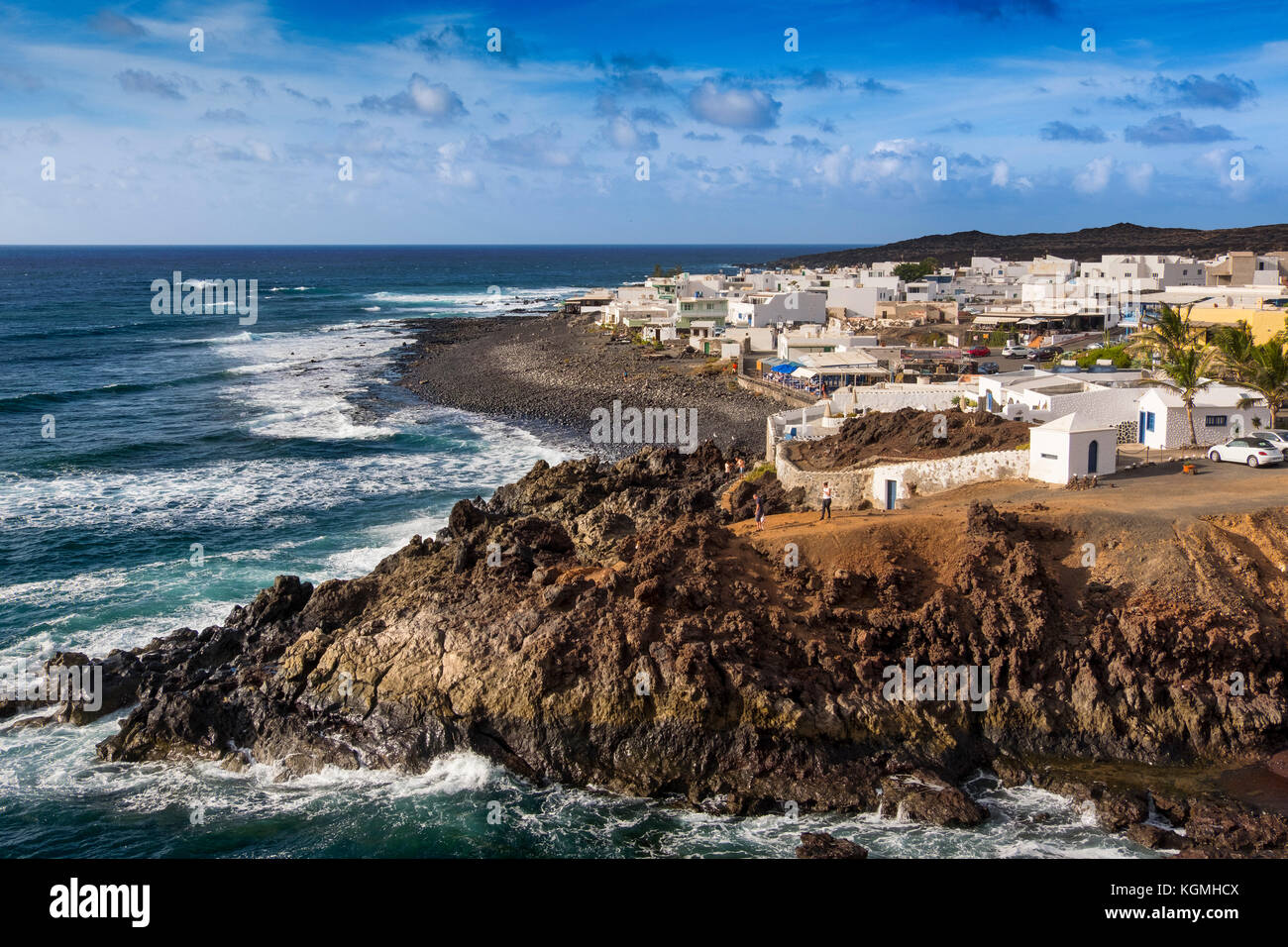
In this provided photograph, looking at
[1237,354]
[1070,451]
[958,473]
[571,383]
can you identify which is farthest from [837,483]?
[571,383]

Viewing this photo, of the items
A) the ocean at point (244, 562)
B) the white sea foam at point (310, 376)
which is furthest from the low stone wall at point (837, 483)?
the white sea foam at point (310, 376)

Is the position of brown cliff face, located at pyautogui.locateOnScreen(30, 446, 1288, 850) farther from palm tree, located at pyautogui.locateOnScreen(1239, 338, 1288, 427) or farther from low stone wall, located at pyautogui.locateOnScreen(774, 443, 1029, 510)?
palm tree, located at pyautogui.locateOnScreen(1239, 338, 1288, 427)

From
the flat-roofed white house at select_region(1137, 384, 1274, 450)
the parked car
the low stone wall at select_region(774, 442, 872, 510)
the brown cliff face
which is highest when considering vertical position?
the flat-roofed white house at select_region(1137, 384, 1274, 450)

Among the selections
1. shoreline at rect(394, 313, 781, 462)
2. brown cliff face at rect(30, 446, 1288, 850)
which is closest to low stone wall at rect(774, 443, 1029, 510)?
brown cliff face at rect(30, 446, 1288, 850)

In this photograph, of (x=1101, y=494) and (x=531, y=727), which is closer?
(x=531, y=727)

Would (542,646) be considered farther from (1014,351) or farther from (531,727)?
(1014,351)

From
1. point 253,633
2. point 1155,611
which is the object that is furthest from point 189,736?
point 1155,611
